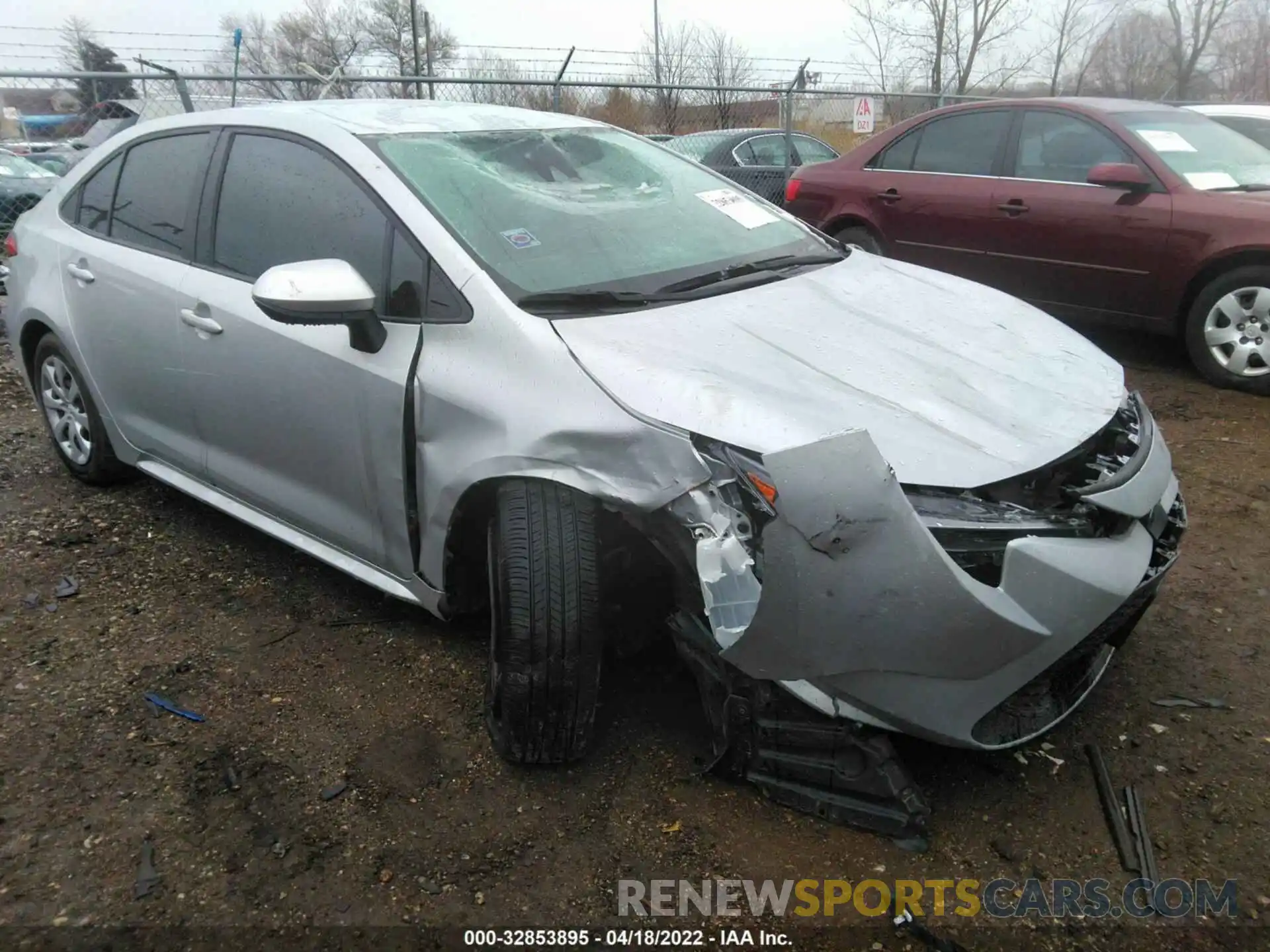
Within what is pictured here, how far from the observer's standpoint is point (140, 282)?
3.50 metres

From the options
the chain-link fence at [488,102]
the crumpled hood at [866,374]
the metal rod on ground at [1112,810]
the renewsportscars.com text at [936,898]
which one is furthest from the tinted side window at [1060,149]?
the renewsportscars.com text at [936,898]

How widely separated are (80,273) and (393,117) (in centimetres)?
151

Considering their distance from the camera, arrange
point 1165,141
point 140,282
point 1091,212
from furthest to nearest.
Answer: point 1165,141 → point 1091,212 → point 140,282

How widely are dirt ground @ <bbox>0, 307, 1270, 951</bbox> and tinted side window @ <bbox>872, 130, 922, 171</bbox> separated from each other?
3.83 metres

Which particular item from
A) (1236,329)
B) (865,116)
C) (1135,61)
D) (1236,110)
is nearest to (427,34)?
(865,116)

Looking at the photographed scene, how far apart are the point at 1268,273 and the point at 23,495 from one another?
5973mm

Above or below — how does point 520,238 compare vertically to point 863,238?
above

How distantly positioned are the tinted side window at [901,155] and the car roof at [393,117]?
3.49 m

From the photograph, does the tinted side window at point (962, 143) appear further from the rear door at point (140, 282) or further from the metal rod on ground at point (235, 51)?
the metal rod on ground at point (235, 51)

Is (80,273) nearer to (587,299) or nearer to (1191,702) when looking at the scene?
(587,299)

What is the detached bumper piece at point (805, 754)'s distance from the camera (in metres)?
2.18

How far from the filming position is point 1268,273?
4.97m

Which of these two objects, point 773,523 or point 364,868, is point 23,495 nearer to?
point 364,868

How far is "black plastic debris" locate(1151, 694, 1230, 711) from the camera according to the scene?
273 cm
